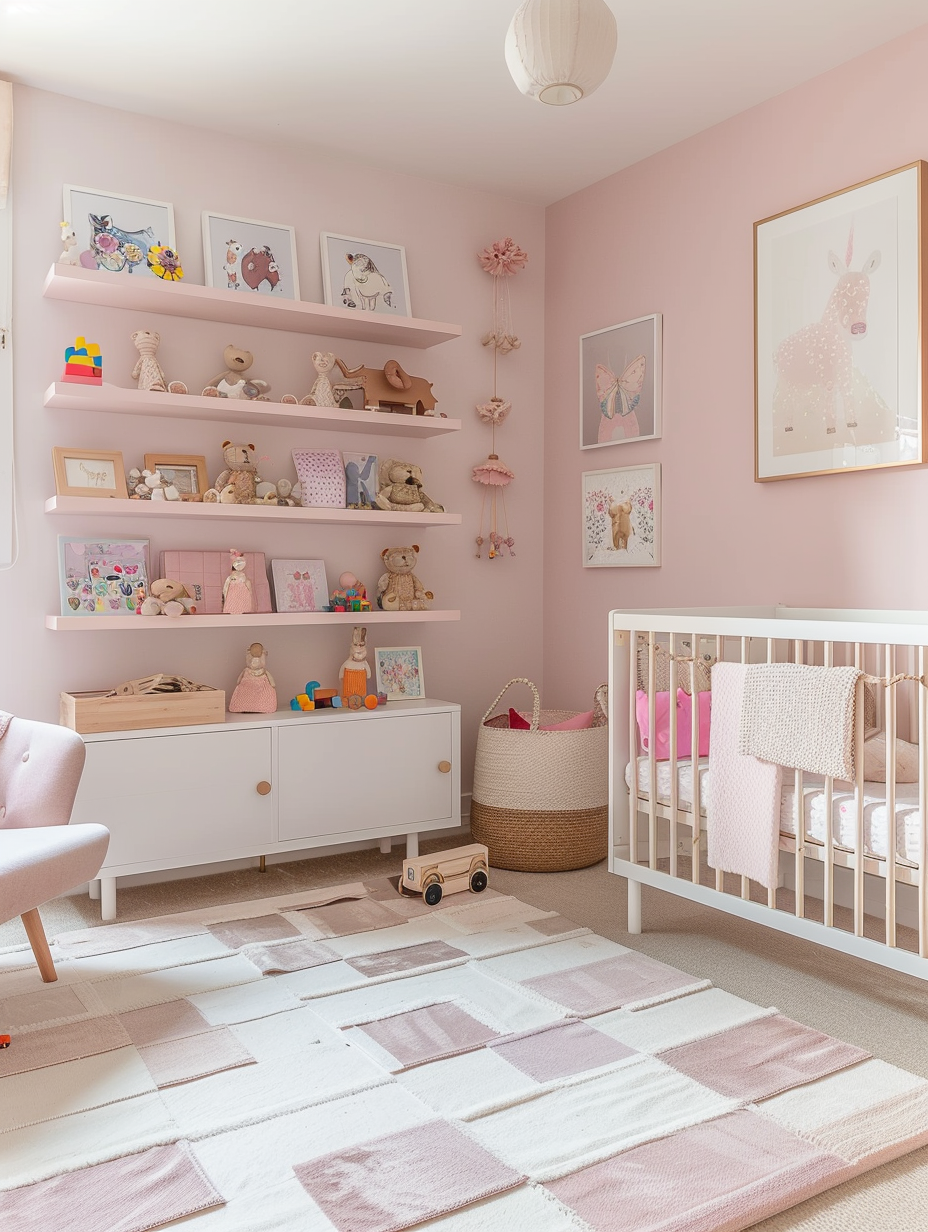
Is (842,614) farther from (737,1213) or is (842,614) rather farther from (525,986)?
(737,1213)

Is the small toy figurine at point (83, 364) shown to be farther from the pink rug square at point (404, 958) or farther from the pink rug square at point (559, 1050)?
the pink rug square at point (559, 1050)

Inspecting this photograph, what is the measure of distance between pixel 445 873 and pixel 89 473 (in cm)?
157

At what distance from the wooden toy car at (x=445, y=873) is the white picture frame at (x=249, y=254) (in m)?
1.81

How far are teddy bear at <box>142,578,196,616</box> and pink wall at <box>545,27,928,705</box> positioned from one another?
4.81ft

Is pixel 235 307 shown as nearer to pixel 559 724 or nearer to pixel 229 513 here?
pixel 229 513

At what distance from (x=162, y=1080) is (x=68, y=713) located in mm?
1258

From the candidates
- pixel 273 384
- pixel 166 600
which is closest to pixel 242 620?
pixel 166 600

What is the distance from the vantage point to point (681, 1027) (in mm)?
1931

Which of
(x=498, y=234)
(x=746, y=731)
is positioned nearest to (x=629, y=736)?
(x=746, y=731)

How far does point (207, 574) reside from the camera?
301 cm

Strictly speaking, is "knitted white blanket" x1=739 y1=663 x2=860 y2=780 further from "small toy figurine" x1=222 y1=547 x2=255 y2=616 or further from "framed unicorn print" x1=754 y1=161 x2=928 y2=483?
"small toy figurine" x1=222 y1=547 x2=255 y2=616

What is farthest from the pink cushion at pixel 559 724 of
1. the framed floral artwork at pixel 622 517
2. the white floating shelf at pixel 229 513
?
the white floating shelf at pixel 229 513

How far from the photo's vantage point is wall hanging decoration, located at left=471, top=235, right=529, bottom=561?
3545 mm

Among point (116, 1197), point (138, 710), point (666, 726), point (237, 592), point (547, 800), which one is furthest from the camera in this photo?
point (547, 800)
